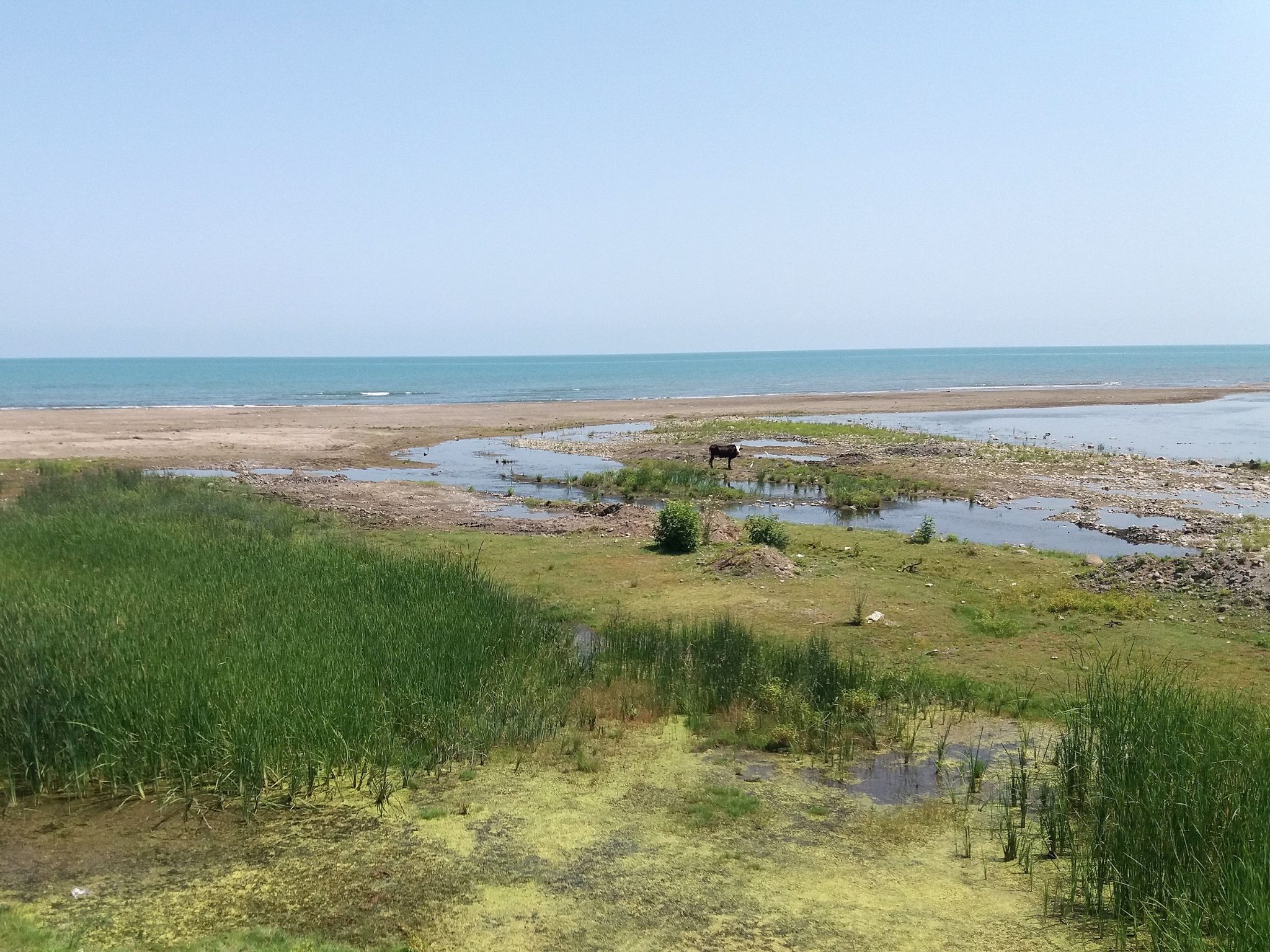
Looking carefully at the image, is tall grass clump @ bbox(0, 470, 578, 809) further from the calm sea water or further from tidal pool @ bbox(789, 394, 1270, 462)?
the calm sea water

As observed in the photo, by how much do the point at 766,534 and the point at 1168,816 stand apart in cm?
1299

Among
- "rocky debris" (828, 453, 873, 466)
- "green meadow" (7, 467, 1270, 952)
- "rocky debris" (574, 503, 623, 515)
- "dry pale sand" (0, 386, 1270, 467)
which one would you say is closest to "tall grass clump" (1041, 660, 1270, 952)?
"green meadow" (7, 467, 1270, 952)

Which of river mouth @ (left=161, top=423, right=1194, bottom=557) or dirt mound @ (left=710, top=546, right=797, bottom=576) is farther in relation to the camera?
river mouth @ (left=161, top=423, right=1194, bottom=557)

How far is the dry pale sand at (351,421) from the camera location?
129 feet

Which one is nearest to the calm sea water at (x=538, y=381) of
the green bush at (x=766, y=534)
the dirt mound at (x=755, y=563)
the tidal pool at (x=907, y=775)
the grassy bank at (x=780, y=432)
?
the grassy bank at (x=780, y=432)

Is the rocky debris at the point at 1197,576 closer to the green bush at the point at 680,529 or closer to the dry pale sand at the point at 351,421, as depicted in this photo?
the green bush at the point at 680,529

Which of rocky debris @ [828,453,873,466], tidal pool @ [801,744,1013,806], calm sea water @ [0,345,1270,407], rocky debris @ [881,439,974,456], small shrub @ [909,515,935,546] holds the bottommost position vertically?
tidal pool @ [801,744,1013,806]

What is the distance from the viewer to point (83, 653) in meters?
8.78

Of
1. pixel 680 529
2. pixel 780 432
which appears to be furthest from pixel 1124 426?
pixel 680 529

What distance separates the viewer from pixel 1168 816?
6.43 meters

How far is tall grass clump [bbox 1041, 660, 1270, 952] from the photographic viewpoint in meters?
5.62

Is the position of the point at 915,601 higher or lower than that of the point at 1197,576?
lower

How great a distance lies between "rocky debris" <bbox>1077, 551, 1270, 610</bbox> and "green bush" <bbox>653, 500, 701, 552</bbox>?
712 centimetres

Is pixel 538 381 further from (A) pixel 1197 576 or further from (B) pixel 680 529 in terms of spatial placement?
(A) pixel 1197 576
